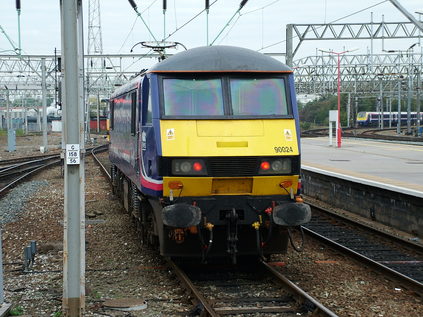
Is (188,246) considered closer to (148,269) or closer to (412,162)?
(148,269)

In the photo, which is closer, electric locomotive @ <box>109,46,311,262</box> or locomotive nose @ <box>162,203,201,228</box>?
locomotive nose @ <box>162,203,201,228</box>

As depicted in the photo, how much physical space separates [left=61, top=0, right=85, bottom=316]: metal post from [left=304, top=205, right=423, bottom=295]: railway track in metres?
4.14

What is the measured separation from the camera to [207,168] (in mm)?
8180

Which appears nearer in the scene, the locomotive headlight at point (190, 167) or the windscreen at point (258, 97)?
the locomotive headlight at point (190, 167)

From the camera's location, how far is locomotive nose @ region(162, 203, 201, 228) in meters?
7.91

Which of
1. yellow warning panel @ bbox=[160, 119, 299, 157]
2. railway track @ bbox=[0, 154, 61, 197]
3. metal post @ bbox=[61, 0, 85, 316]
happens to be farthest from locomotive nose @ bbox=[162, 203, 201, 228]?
railway track @ bbox=[0, 154, 61, 197]

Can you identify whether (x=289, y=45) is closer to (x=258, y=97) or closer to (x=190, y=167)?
(x=258, y=97)

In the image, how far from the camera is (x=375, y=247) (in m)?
11.2

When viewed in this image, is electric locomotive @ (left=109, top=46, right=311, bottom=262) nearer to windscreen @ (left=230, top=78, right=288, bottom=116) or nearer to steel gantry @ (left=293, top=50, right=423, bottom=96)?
windscreen @ (left=230, top=78, right=288, bottom=116)

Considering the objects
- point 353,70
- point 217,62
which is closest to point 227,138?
point 217,62

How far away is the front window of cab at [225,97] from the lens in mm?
8695

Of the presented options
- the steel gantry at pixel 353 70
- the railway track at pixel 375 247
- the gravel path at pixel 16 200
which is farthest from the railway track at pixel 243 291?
the steel gantry at pixel 353 70

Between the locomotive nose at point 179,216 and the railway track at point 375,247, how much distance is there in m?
2.89

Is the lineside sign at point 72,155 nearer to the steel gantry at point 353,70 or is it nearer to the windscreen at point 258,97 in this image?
the windscreen at point 258,97
